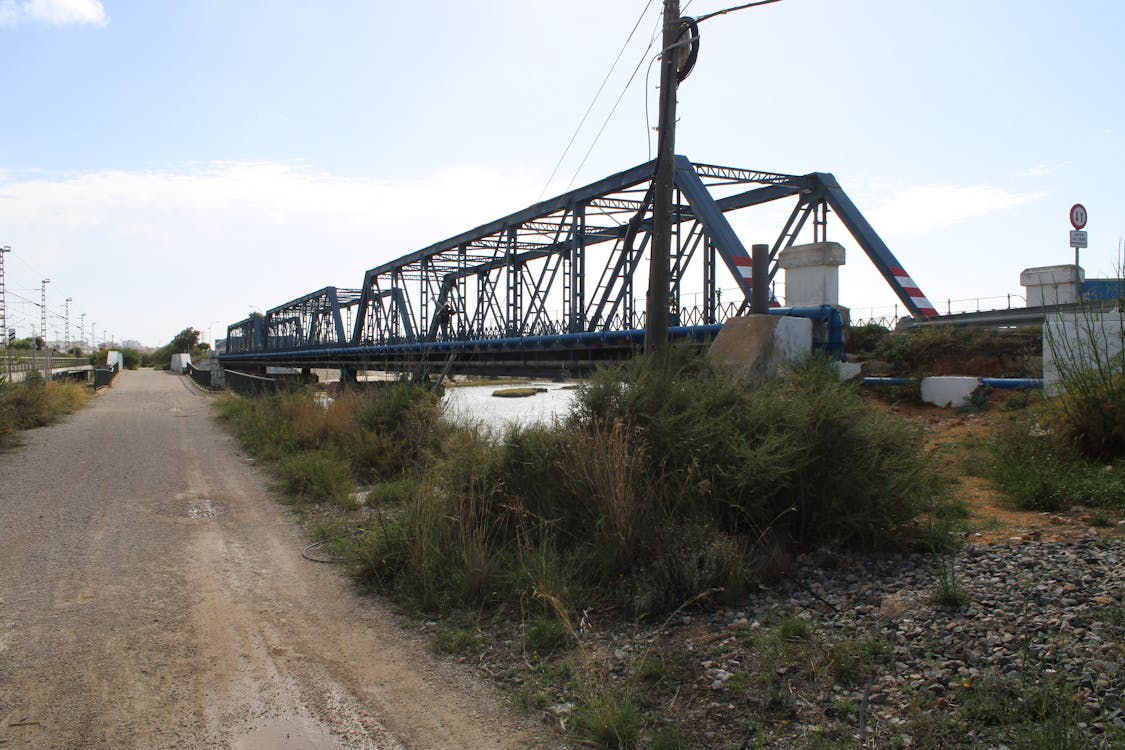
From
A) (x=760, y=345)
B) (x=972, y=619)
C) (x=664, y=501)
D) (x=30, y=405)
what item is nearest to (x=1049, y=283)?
(x=760, y=345)

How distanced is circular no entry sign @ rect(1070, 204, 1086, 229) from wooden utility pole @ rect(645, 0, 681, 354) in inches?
340

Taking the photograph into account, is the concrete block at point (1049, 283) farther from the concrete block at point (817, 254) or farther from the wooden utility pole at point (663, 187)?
the wooden utility pole at point (663, 187)

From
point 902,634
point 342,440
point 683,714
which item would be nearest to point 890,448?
point 902,634

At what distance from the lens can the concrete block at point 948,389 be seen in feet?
35.1

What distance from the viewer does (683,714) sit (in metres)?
3.84

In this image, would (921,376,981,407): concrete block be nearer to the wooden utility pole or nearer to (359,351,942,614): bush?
the wooden utility pole

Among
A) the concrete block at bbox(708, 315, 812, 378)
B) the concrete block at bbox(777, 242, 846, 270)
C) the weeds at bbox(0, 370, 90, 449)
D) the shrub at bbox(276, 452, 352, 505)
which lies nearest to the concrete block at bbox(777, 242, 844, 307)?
the concrete block at bbox(777, 242, 846, 270)

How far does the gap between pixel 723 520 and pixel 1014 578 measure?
80.2 inches

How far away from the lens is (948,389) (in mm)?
10875

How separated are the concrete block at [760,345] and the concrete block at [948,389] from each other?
105 inches

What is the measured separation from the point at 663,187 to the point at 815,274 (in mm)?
5170

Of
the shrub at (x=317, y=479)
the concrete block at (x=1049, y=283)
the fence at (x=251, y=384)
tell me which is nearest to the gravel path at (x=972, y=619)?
the shrub at (x=317, y=479)

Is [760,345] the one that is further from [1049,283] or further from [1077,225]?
[1049,283]

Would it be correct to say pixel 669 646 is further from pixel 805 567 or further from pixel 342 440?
pixel 342 440
